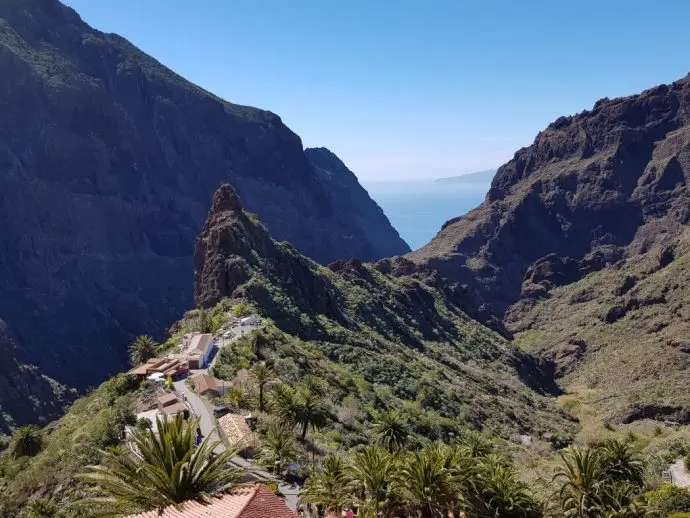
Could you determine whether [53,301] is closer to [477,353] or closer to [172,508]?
[477,353]

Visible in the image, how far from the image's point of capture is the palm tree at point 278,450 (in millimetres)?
30672

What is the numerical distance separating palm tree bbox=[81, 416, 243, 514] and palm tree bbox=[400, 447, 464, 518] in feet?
23.9

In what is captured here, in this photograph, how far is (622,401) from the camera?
273 ft

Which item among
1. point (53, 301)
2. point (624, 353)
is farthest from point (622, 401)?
point (53, 301)

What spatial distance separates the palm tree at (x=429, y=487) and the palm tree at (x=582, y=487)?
17.8 ft

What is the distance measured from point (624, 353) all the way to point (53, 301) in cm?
15462

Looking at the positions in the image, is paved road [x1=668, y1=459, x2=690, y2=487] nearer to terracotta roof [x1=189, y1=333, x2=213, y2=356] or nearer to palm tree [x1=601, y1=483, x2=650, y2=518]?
palm tree [x1=601, y1=483, x2=650, y2=518]

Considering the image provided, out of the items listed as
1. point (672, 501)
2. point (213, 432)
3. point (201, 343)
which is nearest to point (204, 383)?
point (201, 343)

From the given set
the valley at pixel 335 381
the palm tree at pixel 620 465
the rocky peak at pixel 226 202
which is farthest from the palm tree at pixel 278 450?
the rocky peak at pixel 226 202

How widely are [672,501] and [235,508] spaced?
69.7 ft

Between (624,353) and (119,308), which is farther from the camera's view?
(119,308)

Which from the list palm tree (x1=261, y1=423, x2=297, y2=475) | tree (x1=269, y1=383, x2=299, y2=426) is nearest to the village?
palm tree (x1=261, y1=423, x2=297, y2=475)

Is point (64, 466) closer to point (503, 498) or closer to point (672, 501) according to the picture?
point (503, 498)

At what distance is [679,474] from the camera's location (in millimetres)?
37656
